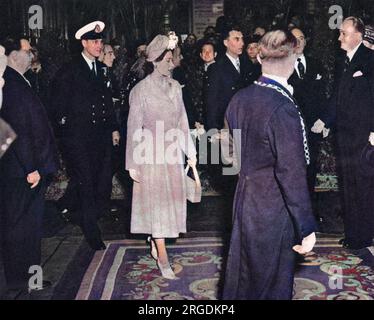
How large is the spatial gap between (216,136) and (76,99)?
1625 mm

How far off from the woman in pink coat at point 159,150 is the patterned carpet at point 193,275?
27cm

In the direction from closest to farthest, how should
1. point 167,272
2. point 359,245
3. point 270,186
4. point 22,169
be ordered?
1. point 270,186
2. point 22,169
3. point 167,272
4. point 359,245

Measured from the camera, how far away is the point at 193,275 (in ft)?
16.9

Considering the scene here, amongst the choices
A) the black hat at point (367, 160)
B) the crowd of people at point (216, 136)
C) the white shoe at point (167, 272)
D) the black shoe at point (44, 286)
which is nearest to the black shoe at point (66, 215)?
the crowd of people at point (216, 136)

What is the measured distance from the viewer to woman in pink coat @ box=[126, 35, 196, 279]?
193 inches

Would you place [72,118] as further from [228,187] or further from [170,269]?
[228,187]

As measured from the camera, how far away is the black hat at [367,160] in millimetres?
5516

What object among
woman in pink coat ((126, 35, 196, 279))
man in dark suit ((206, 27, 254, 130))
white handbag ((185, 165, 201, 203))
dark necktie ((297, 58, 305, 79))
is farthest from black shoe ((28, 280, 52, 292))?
dark necktie ((297, 58, 305, 79))

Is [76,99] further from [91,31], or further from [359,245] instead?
[359,245]

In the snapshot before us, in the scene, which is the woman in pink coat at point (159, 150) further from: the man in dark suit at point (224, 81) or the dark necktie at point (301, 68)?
the dark necktie at point (301, 68)

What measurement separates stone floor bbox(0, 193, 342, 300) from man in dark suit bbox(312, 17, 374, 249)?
2.24 feet

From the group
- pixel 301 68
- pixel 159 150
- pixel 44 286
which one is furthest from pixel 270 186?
pixel 301 68
